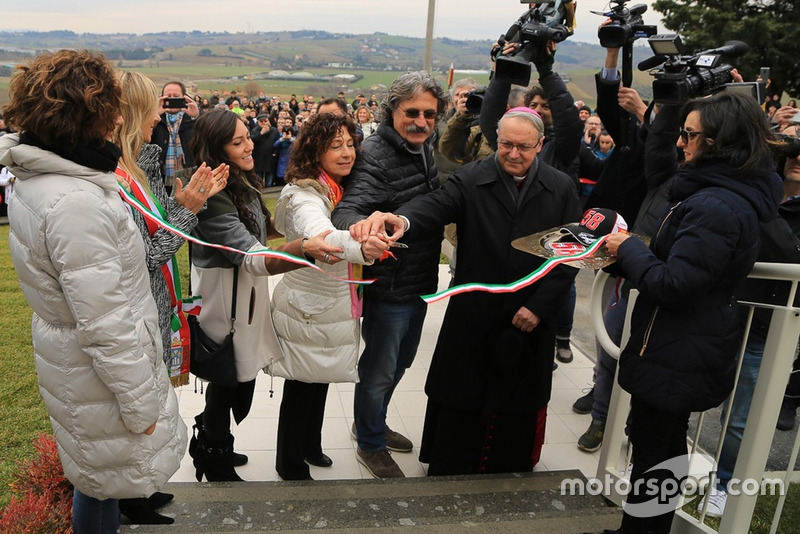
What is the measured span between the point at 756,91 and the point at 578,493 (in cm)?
231

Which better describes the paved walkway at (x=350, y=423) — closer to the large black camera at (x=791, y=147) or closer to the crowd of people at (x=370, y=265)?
the crowd of people at (x=370, y=265)

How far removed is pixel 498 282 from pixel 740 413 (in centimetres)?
155

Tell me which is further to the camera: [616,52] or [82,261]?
[616,52]

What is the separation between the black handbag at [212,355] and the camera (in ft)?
9.82

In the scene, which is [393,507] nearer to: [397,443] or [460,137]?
[397,443]

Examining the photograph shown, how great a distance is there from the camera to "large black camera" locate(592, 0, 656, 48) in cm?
401

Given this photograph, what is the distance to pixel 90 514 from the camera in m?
2.41

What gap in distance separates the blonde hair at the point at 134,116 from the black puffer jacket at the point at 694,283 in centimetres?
198

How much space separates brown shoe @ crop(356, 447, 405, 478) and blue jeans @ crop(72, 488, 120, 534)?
1491 mm

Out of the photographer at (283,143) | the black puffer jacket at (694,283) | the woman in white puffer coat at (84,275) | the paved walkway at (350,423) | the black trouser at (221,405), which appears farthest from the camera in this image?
the photographer at (283,143)

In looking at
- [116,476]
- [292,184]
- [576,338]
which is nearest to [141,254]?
[116,476]

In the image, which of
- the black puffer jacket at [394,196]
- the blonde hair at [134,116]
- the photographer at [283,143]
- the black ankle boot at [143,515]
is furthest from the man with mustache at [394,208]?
the photographer at [283,143]

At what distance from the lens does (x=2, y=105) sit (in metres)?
2.02

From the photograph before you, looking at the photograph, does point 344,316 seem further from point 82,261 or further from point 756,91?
point 756,91
